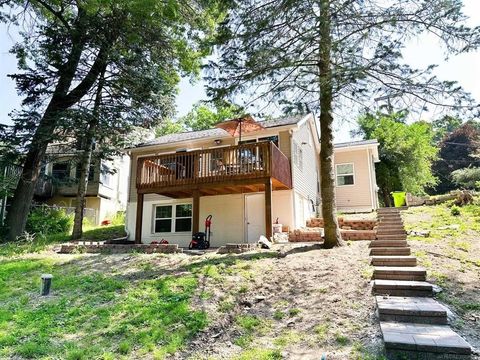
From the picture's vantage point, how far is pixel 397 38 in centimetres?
800

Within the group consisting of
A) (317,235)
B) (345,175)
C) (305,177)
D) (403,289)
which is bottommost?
(403,289)

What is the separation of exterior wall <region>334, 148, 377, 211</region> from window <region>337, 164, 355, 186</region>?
174mm

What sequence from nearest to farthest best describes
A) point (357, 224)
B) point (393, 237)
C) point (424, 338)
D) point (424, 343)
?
point (424, 343)
point (424, 338)
point (393, 237)
point (357, 224)

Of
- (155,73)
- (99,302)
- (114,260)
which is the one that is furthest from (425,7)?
(155,73)

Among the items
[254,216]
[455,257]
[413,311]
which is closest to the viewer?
[413,311]

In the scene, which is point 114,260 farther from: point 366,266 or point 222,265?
point 366,266

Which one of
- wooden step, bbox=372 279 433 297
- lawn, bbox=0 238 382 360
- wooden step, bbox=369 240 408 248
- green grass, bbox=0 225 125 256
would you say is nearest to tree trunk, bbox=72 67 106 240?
green grass, bbox=0 225 125 256

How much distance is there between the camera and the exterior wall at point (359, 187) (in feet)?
59.7

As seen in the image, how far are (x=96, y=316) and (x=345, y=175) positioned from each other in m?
15.9

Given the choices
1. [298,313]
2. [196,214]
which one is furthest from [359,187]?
[298,313]

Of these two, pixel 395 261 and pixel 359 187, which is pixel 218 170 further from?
pixel 359 187

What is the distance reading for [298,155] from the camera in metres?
15.5

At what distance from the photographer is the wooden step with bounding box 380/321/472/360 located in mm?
3832

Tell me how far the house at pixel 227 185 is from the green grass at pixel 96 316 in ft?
16.4
